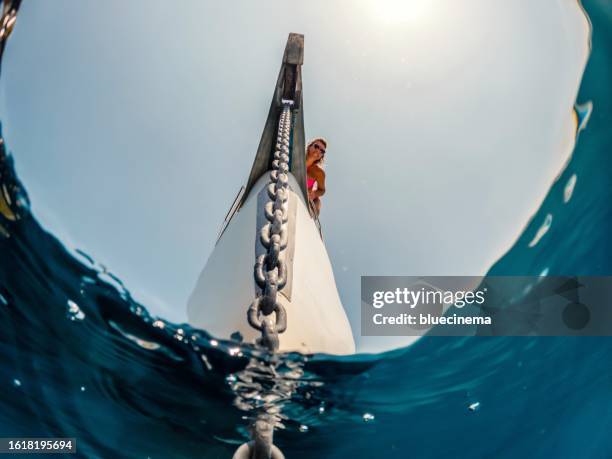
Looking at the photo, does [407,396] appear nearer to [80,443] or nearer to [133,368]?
[133,368]

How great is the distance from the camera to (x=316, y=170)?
1.67 metres

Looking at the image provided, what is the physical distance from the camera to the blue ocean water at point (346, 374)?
1.56m

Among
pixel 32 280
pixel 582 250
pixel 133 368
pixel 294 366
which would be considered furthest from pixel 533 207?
pixel 32 280

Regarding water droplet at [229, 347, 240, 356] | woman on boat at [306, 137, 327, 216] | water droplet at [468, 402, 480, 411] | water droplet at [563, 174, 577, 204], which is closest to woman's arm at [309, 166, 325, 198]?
woman on boat at [306, 137, 327, 216]

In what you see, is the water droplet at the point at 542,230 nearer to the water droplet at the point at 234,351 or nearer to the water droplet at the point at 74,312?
the water droplet at the point at 234,351

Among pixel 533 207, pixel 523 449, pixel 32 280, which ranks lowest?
pixel 523 449

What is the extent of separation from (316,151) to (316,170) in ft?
0.27

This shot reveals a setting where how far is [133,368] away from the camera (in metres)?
1.58

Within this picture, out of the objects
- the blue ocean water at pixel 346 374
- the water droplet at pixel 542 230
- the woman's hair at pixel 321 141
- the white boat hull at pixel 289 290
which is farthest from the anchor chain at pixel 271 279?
the water droplet at pixel 542 230

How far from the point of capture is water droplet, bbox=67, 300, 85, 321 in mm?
1728

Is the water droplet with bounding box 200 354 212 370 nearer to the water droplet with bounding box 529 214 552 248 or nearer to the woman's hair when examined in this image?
the woman's hair

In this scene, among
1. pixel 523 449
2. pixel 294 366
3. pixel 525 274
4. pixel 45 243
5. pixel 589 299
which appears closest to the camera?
pixel 294 366

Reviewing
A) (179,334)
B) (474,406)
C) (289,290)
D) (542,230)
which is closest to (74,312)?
(179,334)

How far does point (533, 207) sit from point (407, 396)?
83 cm
